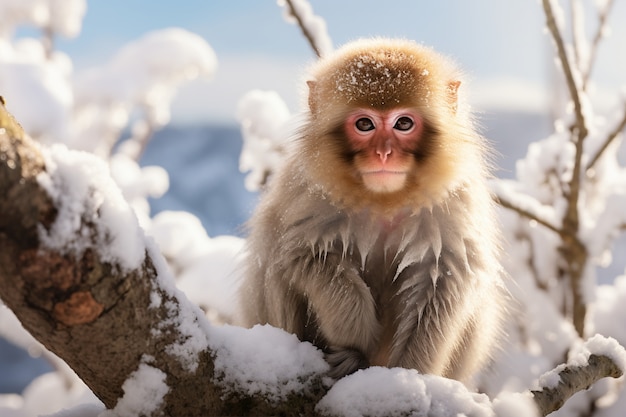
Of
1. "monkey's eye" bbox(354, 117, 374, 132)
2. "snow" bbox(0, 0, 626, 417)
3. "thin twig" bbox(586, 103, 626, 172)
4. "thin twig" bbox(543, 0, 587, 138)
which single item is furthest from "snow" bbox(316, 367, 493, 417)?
"thin twig" bbox(586, 103, 626, 172)

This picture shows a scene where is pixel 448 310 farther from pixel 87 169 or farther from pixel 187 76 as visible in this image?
pixel 187 76

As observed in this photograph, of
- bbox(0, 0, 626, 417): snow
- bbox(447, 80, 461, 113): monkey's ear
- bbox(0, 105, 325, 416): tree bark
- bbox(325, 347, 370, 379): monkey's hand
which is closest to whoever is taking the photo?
bbox(0, 105, 325, 416): tree bark

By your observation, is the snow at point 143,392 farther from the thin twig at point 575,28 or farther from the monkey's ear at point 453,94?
the thin twig at point 575,28

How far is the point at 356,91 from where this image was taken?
1.94 meters

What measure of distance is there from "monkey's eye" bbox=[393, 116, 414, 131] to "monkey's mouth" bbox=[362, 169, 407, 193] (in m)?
0.13

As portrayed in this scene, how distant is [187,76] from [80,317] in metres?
5.44

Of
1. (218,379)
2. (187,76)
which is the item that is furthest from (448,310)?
(187,76)

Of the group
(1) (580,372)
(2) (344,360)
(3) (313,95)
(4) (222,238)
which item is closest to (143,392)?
(2) (344,360)

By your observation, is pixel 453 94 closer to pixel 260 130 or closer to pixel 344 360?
pixel 344 360

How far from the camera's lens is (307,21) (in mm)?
3217

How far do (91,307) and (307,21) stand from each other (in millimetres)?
2302

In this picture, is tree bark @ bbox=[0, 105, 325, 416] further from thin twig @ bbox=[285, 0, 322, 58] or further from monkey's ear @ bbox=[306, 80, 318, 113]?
thin twig @ bbox=[285, 0, 322, 58]

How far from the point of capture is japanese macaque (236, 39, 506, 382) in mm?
1930

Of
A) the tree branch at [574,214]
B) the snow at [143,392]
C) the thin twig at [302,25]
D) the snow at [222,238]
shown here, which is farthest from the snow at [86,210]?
the tree branch at [574,214]
